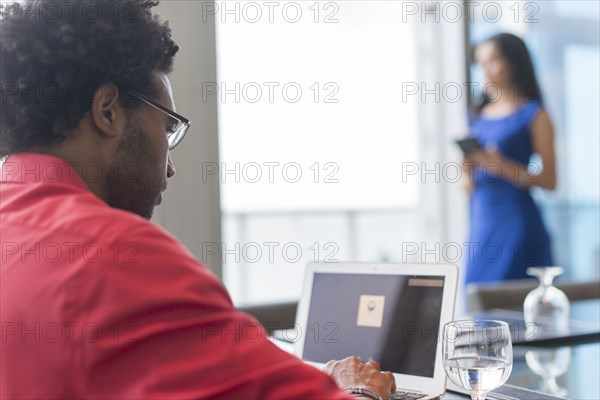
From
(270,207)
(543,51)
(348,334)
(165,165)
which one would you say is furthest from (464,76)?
(165,165)

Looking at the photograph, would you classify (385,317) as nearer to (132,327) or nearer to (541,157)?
(132,327)

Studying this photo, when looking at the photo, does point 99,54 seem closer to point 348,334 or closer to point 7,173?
point 7,173

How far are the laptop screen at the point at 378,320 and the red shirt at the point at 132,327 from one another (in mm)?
537

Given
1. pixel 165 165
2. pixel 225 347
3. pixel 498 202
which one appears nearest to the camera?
pixel 225 347

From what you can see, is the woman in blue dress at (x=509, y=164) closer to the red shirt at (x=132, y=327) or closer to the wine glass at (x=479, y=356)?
the wine glass at (x=479, y=356)

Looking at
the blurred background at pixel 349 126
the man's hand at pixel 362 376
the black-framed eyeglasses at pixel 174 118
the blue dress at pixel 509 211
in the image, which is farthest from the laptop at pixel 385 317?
the blue dress at pixel 509 211

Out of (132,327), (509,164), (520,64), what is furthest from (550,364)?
(520,64)

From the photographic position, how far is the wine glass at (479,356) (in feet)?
3.16

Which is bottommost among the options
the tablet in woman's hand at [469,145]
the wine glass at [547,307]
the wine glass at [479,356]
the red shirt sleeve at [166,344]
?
the wine glass at [547,307]

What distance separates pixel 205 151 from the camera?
9.13ft

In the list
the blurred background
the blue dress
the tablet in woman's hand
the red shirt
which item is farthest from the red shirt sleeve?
the blue dress

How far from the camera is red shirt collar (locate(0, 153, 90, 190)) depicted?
2.81 feet

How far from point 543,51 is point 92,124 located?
391 cm

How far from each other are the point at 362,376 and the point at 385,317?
285 mm
